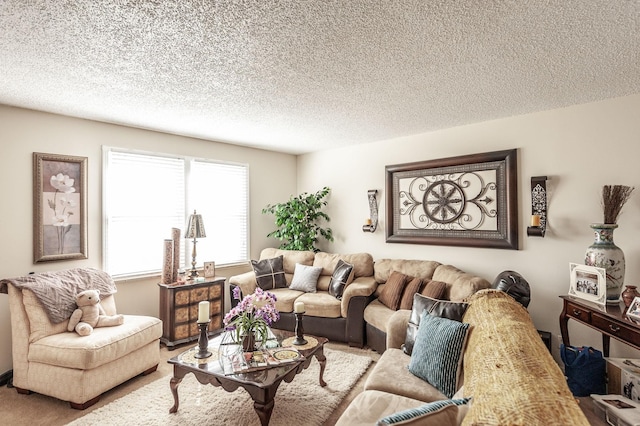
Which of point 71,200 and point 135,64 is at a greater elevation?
point 135,64

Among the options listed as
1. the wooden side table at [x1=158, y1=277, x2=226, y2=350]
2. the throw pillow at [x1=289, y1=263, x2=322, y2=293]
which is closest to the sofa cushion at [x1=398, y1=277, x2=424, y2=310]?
the throw pillow at [x1=289, y1=263, x2=322, y2=293]

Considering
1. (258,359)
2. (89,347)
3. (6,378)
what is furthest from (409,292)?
(6,378)

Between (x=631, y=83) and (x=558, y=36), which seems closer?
(x=558, y=36)

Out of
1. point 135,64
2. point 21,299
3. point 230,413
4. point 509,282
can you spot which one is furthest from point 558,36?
point 21,299

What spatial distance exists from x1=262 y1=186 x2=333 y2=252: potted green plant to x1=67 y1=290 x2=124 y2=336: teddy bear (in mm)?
2563

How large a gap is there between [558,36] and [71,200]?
443 cm

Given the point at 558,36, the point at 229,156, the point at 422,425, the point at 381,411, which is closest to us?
the point at 422,425

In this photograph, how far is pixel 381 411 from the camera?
68.2 inches

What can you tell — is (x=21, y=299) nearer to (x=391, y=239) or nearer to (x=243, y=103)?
(x=243, y=103)

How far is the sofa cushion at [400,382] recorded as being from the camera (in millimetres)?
1896

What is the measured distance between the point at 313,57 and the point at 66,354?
2912 mm

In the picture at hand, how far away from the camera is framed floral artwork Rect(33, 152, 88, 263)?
10.7 feet

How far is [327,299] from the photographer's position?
13.2ft

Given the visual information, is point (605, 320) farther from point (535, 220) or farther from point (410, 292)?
point (410, 292)
